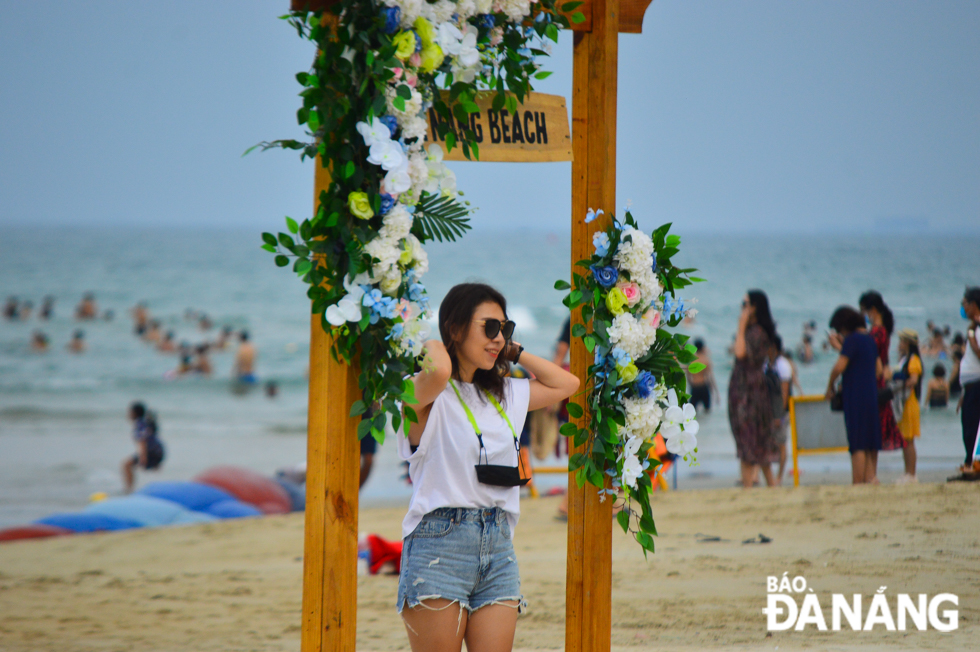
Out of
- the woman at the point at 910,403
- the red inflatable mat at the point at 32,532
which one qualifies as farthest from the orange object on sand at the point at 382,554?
the woman at the point at 910,403

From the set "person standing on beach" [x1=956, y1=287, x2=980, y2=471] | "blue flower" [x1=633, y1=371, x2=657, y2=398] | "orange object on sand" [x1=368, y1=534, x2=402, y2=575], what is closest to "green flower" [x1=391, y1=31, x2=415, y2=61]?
"blue flower" [x1=633, y1=371, x2=657, y2=398]

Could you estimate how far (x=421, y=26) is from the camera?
2.42 metres

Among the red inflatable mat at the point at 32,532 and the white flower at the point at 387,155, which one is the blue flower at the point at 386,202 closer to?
the white flower at the point at 387,155

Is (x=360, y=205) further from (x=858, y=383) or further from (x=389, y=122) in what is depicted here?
(x=858, y=383)

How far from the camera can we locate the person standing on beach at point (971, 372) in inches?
265

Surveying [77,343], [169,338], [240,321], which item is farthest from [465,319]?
[240,321]

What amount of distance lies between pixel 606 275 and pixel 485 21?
91 cm

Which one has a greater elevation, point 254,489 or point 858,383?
point 858,383

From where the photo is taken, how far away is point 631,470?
2900mm

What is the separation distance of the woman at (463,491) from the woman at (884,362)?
6.10 metres

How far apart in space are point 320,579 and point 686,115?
28947 mm

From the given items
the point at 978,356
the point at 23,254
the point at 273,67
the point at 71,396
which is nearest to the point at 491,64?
the point at 978,356

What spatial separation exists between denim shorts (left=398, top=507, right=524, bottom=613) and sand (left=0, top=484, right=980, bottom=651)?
212 cm

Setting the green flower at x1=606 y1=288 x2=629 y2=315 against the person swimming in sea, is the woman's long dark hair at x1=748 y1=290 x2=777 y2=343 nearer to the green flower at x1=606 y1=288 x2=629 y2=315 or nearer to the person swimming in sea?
the green flower at x1=606 y1=288 x2=629 y2=315
